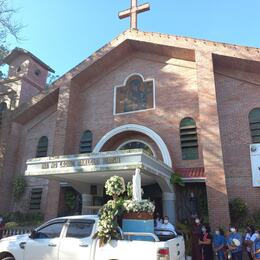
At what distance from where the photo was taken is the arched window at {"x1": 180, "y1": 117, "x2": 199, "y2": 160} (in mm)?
14961

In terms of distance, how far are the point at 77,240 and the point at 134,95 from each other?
11763 millimetres

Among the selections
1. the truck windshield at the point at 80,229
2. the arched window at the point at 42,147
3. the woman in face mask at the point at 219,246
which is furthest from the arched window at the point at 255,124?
the arched window at the point at 42,147

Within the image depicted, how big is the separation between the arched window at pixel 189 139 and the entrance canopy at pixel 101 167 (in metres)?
1.78

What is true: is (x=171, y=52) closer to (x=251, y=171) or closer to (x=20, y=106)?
(x=251, y=171)

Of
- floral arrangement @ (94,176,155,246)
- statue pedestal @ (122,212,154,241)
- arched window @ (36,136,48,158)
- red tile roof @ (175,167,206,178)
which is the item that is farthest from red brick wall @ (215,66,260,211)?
arched window @ (36,136,48,158)

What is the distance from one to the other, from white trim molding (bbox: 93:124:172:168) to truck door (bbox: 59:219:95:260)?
8.02 meters

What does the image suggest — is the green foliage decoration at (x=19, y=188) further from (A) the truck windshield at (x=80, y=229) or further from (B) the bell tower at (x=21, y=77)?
(A) the truck windshield at (x=80, y=229)

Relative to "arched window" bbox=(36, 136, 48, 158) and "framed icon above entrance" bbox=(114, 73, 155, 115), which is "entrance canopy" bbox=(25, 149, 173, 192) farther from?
"arched window" bbox=(36, 136, 48, 158)

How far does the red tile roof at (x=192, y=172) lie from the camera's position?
1389cm

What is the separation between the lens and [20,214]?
56.6ft

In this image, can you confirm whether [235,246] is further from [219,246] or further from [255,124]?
[255,124]

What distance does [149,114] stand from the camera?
54.4 ft

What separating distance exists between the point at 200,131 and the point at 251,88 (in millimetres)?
3596

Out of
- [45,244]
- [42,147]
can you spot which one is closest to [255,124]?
[45,244]
